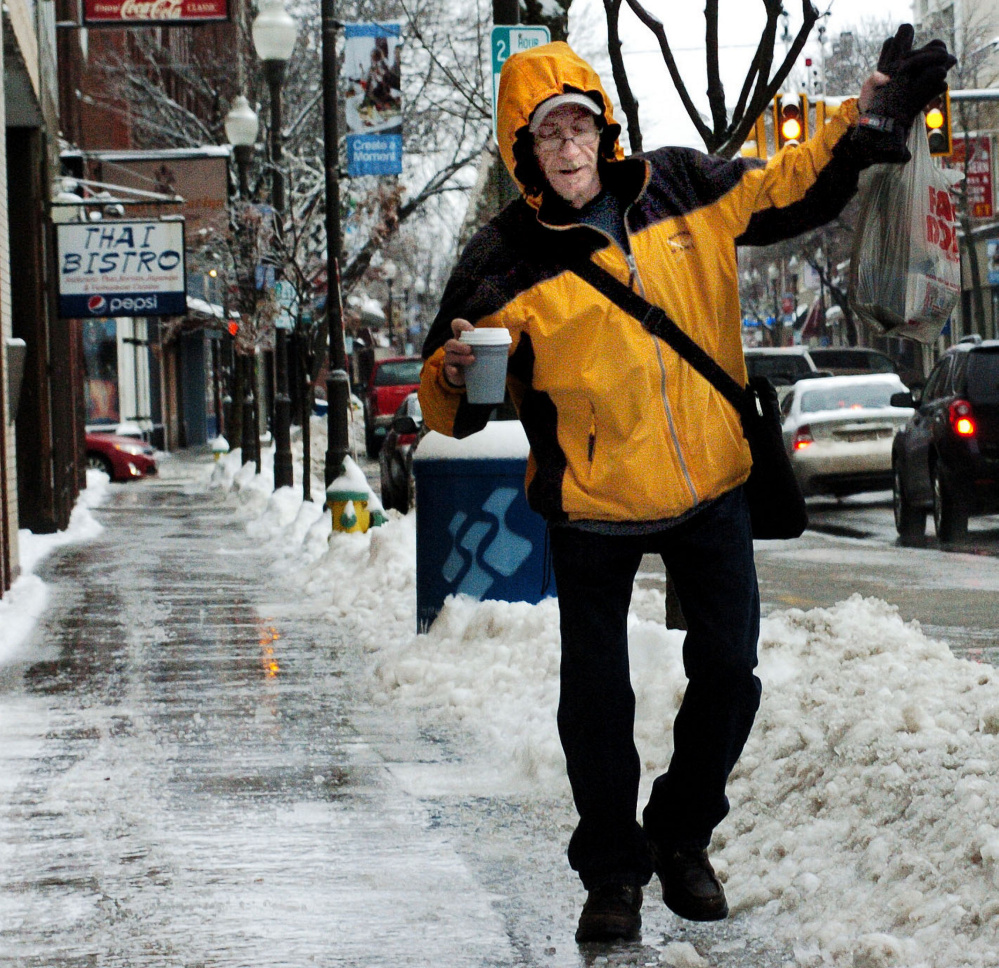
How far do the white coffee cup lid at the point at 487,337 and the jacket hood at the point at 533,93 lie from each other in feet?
1.50

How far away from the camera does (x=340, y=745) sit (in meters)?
6.99

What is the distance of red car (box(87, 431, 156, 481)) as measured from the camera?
32469 millimetres

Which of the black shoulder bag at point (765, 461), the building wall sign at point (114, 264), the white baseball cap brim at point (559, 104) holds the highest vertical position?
the building wall sign at point (114, 264)

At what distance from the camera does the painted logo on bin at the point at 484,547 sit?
8.89 m

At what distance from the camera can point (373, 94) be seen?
68.8 ft

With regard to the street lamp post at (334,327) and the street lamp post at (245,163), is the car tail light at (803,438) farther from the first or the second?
the street lamp post at (245,163)

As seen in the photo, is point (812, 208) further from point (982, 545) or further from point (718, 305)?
point (982, 545)

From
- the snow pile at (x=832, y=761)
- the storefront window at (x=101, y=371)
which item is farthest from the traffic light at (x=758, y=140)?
the storefront window at (x=101, y=371)

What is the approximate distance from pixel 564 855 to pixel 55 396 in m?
15.7

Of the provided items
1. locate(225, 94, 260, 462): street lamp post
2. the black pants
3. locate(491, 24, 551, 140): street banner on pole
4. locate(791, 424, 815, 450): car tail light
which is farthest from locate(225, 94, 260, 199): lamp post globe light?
the black pants

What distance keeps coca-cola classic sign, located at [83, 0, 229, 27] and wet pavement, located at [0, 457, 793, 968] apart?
8983 millimetres

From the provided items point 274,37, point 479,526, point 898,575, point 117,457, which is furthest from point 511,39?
point 117,457

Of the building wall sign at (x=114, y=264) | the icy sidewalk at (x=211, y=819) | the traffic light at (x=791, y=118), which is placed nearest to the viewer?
the icy sidewalk at (x=211, y=819)

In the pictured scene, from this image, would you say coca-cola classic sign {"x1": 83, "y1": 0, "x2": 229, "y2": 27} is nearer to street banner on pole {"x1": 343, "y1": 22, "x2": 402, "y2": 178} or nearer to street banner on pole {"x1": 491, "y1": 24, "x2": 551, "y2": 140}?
street banner on pole {"x1": 343, "y1": 22, "x2": 402, "y2": 178}
